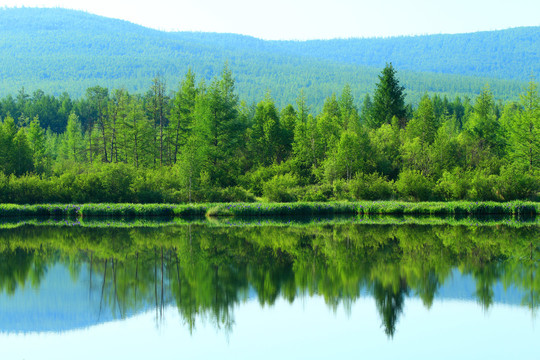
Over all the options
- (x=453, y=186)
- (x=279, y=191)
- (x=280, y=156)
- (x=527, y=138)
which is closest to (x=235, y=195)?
(x=279, y=191)

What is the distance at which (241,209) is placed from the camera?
119 feet

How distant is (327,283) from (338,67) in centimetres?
15466

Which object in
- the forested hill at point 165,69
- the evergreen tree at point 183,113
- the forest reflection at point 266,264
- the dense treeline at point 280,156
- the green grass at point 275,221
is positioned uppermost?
the forested hill at point 165,69

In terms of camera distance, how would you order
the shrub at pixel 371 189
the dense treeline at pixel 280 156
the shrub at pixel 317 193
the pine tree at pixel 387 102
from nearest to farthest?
the dense treeline at pixel 280 156 → the shrub at pixel 317 193 → the shrub at pixel 371 189 → the pine tree at pixel 387 102

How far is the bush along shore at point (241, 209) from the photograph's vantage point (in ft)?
117

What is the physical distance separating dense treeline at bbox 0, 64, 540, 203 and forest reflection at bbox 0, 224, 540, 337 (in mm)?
12435

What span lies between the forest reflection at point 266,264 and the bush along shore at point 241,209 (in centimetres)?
736

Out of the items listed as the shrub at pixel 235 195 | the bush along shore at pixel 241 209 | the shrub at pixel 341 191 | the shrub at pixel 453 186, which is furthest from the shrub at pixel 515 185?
the shrub at pixel 235 195

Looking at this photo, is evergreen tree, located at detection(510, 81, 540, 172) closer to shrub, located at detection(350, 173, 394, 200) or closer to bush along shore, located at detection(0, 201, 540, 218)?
bush along shore, located at detection(0, 201, 540, 218)

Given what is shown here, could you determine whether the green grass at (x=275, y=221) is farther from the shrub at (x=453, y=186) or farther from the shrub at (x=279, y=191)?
the shrub at (x=279, y=191)

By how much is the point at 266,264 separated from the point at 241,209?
17179mm

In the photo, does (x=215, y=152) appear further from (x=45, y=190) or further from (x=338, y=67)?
(x=338, y=67)

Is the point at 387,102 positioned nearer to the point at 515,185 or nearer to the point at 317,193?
the point at 317,193

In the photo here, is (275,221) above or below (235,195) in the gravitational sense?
below
